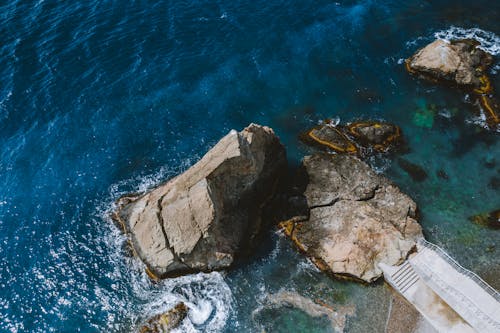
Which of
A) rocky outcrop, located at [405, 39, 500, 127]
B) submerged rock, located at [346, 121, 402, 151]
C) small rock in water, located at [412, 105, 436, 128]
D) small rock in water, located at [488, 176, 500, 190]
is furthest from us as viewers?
rocky outcrop, located at [405, 39, 500, 127]

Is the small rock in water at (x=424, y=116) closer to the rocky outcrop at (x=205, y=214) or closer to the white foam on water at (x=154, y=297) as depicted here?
the rocky outcrop at (x=205, y=214)

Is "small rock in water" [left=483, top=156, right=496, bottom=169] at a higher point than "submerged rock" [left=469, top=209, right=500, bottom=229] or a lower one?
higher

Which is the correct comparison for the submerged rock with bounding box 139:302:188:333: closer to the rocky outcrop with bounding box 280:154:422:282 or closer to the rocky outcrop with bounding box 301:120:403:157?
the rocky outcrop with bounding box 280:154:422:282

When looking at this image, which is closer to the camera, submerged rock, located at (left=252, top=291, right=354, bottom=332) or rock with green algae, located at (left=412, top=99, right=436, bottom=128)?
submerged rock, located at (left=252, top=291, right=354, bottom=332)

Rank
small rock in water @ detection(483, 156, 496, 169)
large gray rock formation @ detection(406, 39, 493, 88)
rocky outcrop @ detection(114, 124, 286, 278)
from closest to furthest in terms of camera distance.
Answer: rocky outcrop @ detection(114, 124, 286, 278)
small rock in water @ detection(483, 156, 496, 169)
large gray rock formation @ detection(406, 39, 493, 88)

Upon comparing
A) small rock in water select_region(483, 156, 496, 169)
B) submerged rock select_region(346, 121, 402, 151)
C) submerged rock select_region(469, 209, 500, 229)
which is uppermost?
submerged rock select_region(346, 121, 402, 151)

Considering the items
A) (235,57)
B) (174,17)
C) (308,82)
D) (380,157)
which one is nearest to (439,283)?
(380,157)

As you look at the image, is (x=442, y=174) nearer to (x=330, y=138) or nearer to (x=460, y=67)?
(x=330, y=138)

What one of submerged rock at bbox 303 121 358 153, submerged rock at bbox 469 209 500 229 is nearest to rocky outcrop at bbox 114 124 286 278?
submerged rock at bbox 303 121 358 153
